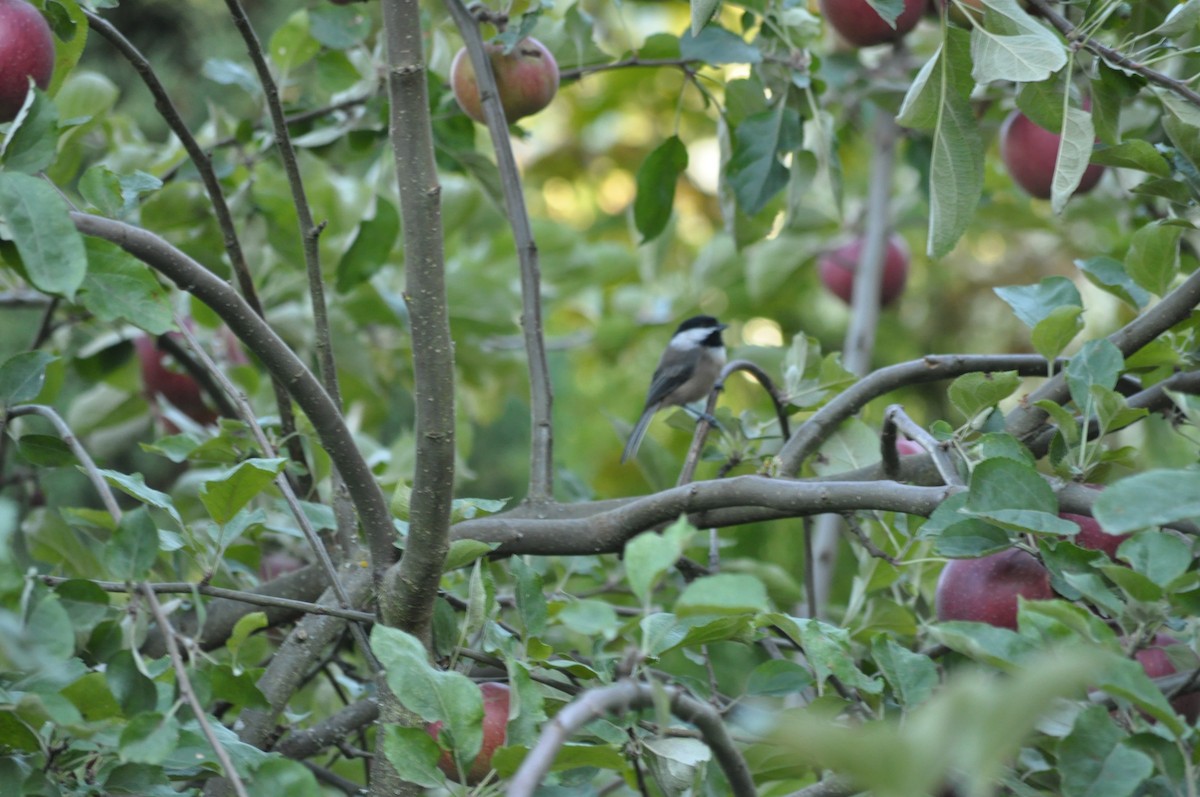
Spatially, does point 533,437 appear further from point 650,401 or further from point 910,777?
point 650,401

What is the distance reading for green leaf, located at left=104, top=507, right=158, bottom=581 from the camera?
0.70 meters

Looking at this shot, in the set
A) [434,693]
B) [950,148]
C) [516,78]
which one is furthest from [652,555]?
[516,78]

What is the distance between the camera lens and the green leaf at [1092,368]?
84 cm

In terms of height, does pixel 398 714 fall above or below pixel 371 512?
below

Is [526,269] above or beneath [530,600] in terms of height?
above

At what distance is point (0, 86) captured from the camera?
877mm

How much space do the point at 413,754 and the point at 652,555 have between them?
262mm

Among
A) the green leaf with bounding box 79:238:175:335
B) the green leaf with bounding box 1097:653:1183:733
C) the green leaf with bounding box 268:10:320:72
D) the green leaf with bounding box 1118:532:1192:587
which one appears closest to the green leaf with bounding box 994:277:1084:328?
the green leaf with bounding box 1118:532:1192:587

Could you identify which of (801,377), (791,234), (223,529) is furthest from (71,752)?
(791,234)

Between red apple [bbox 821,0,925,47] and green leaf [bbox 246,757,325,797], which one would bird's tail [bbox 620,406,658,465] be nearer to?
red apple [bbox 821,0,925,47]

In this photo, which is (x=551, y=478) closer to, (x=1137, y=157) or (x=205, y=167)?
(x=205, y=167)

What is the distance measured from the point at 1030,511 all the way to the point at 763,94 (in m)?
0.72

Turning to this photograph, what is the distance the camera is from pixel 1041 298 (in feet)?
3.36

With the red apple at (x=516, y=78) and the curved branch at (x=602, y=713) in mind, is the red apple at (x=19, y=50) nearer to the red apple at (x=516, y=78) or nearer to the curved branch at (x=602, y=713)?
the red apple at (x=516, y=78)
